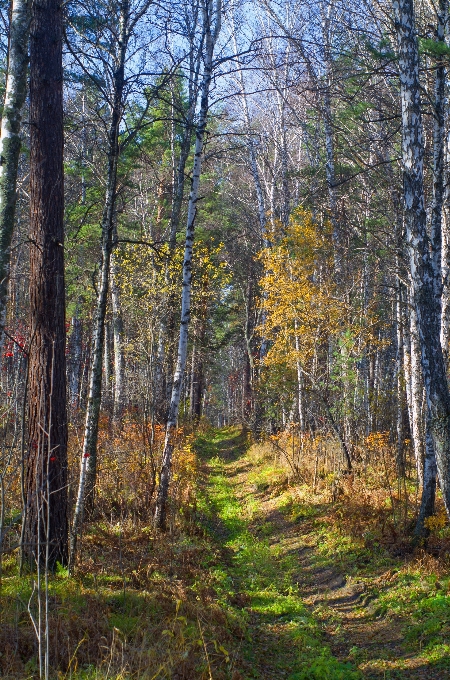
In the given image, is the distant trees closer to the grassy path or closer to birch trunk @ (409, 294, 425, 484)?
birch trunk @ (409, 294, 425, 484)

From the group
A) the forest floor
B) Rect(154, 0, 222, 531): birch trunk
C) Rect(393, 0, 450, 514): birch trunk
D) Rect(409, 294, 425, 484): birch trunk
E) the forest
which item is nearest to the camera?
the forest floor

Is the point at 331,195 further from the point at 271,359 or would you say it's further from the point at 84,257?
the point at 84,257

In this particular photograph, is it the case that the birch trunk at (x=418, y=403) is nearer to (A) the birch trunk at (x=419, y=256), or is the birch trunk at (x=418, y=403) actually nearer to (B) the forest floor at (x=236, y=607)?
(B) the forest floor at (x=236, y=607)

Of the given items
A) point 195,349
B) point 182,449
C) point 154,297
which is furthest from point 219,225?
point 182,449

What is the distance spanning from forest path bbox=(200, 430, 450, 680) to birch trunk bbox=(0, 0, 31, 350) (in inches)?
175

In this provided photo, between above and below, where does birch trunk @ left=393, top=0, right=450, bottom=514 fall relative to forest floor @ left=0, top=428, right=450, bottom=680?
above

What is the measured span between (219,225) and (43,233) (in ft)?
58.8

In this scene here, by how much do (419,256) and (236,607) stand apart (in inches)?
185

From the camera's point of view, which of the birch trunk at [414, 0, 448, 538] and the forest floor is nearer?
the forest floor

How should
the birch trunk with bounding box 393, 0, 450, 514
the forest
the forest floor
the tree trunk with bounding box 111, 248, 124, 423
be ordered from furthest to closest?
the tree trunk with bounding box 111, 248, 124, 423 → the birch trunk with bounding box 393, 0, 450, 514 → the forest → the forest floor

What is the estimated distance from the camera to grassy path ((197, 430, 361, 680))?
5363 millimetres

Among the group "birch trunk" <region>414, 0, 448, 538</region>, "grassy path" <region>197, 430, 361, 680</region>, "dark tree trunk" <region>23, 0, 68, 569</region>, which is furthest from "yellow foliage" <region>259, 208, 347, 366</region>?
"dark tree trunk" <region>23, 0, 68, 569</region>

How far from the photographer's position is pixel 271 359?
600 inches

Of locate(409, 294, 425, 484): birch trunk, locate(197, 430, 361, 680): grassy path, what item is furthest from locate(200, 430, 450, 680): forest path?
locate(409, 294, 425, 484): birch trunk
